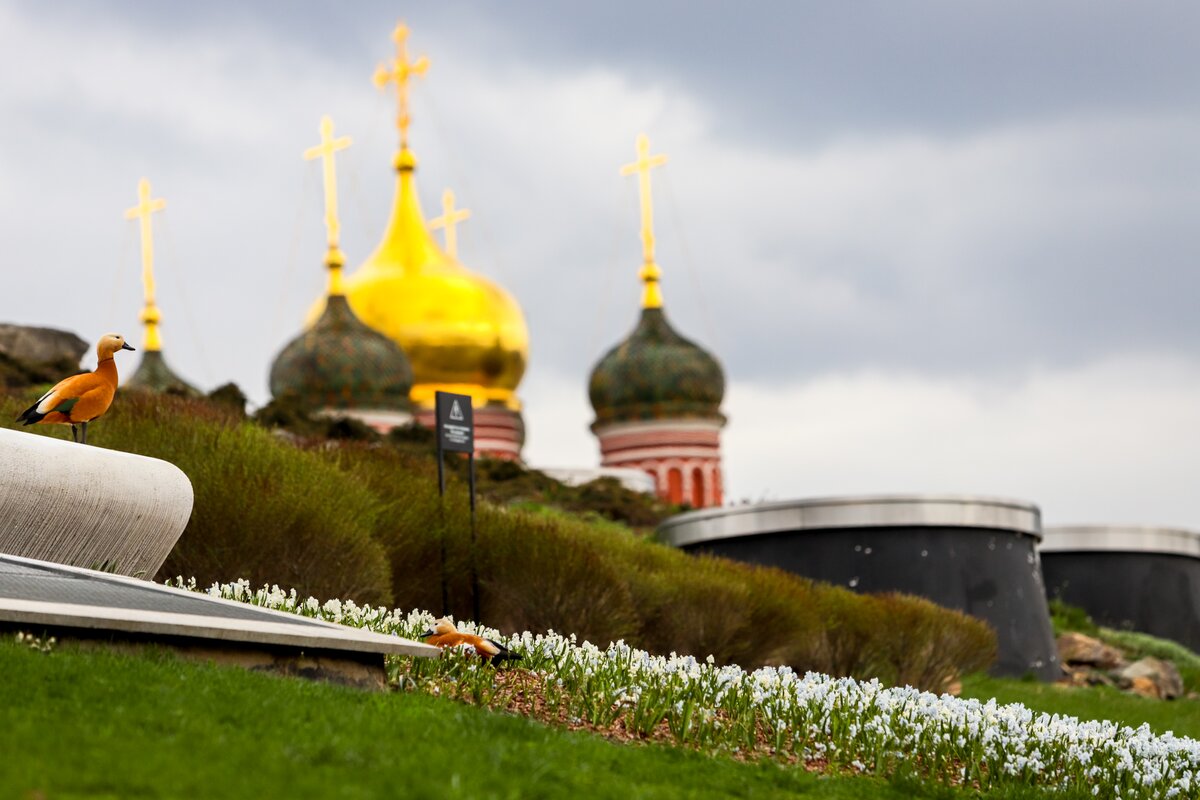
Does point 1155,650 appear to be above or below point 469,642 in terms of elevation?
above

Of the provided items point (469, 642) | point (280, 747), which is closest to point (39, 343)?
point (469, 642)

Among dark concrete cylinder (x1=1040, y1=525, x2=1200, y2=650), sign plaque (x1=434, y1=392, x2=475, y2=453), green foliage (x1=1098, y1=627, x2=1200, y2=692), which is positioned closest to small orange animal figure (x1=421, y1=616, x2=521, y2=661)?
sign plaque (x1=434, y1=392, x2=475, y2=453)

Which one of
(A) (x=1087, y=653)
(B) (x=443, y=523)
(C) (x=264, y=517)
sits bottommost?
(A) (x=1087, y=653)

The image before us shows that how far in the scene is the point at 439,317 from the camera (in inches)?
1964

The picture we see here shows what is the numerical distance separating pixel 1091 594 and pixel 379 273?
2281 cm

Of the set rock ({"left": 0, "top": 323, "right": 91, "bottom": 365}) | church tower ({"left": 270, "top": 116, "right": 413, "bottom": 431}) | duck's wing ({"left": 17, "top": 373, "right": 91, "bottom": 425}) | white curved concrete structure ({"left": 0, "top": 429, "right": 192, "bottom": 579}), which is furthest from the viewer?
church tower ({"left": 270, "top": 116, "right": 413, "bottom": 431})

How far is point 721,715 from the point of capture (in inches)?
420

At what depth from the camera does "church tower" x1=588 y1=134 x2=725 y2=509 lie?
5000 cm

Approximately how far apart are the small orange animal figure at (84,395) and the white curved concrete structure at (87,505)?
66 centimetres

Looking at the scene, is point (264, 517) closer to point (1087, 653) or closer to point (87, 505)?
point (87, 505)

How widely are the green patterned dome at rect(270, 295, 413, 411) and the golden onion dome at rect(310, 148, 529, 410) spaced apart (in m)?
3.37

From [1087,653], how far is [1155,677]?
6.08ft

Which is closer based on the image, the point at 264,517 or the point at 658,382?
the point at 264,517

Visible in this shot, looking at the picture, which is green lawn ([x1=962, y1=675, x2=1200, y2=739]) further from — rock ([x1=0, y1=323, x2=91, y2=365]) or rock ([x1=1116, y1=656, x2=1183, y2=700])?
rock ([x1=0, y1=323, x2=91, y2=365])
